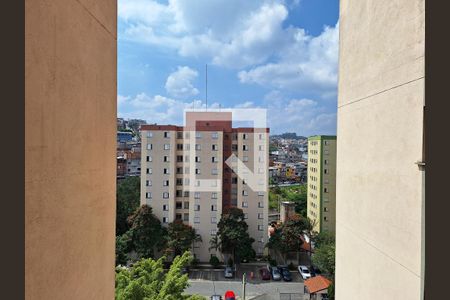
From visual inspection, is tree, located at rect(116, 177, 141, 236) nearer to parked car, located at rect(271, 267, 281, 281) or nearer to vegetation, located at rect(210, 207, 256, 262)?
vegetation, located at rect(210, 207, 256, 262)

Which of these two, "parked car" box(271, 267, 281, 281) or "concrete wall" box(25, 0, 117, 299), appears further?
"parked car" box(271, 267, 281, 281)

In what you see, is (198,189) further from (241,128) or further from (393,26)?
(393,26)

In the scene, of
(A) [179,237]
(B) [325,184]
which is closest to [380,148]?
(A) [179,237]

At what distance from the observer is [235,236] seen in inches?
→ 494

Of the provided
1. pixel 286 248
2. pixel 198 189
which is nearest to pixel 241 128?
pixel 198 189

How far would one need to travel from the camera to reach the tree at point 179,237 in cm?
1268

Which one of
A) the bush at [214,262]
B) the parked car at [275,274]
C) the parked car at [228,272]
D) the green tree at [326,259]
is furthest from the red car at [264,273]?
the green tree at [326,259]

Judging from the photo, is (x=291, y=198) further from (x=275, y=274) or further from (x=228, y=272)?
(x=228, y=272)

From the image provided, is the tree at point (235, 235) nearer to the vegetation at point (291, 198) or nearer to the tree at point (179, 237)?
the tree at point (179, 237)

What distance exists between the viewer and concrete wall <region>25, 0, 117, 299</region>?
3.02 feet

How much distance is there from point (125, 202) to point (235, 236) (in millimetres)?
6857

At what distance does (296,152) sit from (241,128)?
29.8 metres

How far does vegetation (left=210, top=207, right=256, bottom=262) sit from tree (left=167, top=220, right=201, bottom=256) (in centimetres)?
124

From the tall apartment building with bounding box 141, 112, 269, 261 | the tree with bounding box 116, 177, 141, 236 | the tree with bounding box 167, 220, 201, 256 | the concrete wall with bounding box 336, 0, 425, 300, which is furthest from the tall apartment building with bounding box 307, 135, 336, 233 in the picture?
the concrete wall with bounding box 336, 0, 425, 300
